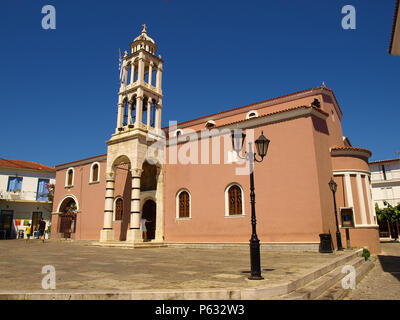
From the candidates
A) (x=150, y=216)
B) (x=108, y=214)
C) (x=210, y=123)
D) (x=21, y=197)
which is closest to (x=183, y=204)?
(x=150, y=216)

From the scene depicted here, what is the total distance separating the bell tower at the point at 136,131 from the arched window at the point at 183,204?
1.31 metres

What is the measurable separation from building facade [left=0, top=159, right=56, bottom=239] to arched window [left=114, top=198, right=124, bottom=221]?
13.4m

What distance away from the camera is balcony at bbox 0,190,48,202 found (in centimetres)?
2980

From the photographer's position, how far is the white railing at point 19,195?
29.8 metres

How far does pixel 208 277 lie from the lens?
20.5 feet

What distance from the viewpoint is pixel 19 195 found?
99.8ft

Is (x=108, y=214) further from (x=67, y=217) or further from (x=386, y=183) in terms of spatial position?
(x=386, y=183)

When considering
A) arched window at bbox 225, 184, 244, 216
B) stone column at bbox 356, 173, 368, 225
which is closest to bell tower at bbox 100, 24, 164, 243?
arched window at bbox 225, 184, 244, 216

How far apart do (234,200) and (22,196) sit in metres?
25.1

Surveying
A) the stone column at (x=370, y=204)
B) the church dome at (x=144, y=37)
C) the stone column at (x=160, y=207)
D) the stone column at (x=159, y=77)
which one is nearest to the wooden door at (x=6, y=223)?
the stone column at (x=160, y=207)

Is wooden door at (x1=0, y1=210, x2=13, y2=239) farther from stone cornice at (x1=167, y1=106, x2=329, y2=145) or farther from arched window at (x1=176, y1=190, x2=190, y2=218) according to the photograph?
stone cornice at (x1=167, y1=106, x2=329, y2=145)
